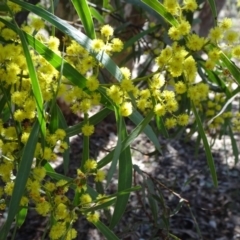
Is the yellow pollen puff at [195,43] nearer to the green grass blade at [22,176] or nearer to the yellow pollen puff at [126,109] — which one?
the yellow pollen puff at [126,109]

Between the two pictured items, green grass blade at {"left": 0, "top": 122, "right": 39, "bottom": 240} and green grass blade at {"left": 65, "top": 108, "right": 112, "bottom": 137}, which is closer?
green grass blade at {"left": 0, "top": 122, "right": 39, "bottom": 240}

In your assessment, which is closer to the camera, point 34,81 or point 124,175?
point 34,81

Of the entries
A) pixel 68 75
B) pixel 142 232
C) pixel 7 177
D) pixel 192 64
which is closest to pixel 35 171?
pixel 7 177

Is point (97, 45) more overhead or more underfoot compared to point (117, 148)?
more overhead

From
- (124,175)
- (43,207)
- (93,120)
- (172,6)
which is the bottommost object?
(43,207)

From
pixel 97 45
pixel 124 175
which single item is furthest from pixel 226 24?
pixel 124 175

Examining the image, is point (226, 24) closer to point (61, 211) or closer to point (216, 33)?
point (216, 33)

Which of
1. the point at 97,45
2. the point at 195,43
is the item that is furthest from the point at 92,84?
the point at 195,43

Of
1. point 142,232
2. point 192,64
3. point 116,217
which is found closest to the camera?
point 192,64

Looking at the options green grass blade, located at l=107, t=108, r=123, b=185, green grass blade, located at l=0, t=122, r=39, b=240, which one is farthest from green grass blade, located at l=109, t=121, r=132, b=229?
green grass blade, located at l=0, t=122, r=39, b=240

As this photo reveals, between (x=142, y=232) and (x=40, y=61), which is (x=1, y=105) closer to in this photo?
(x=40, y=61)

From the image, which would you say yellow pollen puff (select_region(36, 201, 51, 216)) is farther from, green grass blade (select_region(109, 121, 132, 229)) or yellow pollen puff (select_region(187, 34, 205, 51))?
yellow pollen puff (select_region(187, 34, 205, 51))
